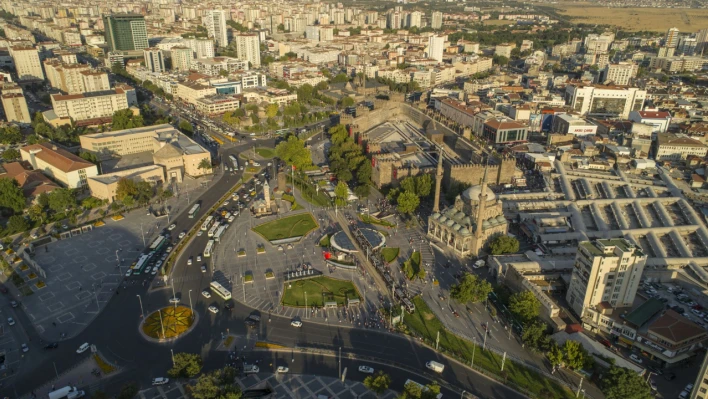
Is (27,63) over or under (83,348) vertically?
over

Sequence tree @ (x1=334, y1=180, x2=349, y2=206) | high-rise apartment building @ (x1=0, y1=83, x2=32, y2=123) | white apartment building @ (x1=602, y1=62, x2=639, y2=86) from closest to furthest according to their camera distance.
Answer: tree @ (x1=334, y1=180, x2=349, y2=206)
high-rise apartment building @ (x1=0, y1=83, x2=32, y2=123)
white apartment building @ (x1=602, y1=62, x2=639, y2=86)

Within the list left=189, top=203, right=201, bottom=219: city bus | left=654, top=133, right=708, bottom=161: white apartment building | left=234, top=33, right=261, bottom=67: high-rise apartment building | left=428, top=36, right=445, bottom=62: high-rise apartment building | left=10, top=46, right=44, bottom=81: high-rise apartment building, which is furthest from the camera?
left=428, top=36, right=445, bottom=62: high-rise apartment building

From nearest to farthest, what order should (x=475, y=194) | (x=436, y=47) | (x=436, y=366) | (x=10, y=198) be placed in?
(x=436, y=366) < (x=475, y=194) < (x=10, y=198) < (x=436, y=47)

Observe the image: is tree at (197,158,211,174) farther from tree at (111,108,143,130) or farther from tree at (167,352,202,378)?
tree at (167,352,202,378)

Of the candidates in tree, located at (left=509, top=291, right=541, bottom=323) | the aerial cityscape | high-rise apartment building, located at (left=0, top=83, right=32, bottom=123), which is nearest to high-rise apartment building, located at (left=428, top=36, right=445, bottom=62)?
the aerial cityscape

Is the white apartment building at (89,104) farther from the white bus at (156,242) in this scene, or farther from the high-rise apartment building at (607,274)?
the high-rise apartment building at (607,274)

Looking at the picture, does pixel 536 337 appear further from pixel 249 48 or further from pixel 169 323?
pixel 249 48

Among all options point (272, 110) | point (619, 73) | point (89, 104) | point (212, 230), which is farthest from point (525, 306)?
point (619, 73)

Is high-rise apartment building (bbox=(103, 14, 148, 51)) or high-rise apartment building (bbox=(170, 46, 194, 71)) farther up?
high-rise apartment building (bbox=(103, 14, 148, 51))

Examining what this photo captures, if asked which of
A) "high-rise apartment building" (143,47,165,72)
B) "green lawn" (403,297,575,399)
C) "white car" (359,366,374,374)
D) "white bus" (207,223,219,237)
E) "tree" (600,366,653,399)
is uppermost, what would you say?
"high-rise apartment building" (143,47,165,72)
